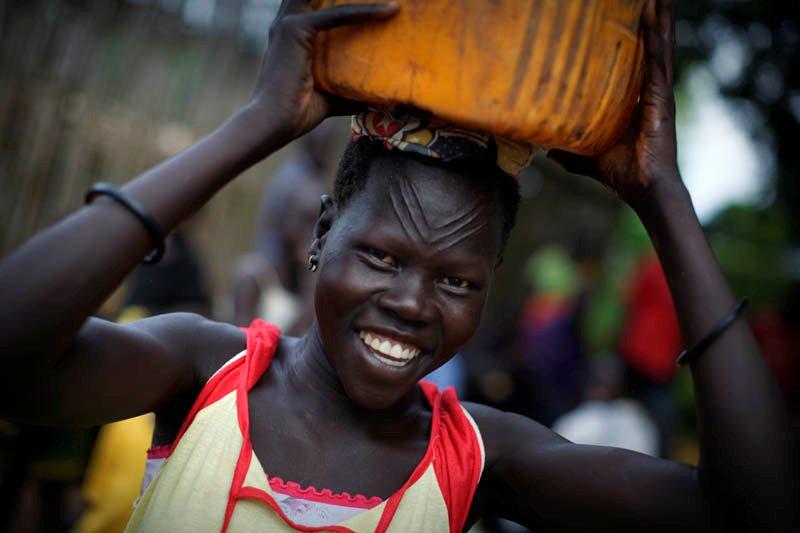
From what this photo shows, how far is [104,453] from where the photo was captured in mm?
3816

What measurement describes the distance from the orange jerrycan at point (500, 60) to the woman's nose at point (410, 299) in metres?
0.38

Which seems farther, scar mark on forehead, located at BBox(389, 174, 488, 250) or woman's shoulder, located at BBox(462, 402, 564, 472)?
woman's shoulder, located at BBox(462, 402, 564, 472)

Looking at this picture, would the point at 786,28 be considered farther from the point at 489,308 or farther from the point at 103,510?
the point at 103,510

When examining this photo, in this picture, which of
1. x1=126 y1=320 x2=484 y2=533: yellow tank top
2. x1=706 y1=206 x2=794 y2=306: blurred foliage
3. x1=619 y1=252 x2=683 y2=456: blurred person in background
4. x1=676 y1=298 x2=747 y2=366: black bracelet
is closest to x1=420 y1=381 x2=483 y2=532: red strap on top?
x1=126 y1=320 x2=484 y2=533: yellow tank top

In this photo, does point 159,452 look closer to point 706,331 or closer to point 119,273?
point 119,273

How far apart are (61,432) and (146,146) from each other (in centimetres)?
240

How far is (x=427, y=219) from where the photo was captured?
1.79 metres

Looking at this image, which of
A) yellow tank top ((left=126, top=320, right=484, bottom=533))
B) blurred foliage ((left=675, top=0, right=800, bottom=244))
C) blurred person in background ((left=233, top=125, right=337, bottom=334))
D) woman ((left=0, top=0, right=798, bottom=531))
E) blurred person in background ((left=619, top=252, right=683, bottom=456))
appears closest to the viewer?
woman ((left=0, top=0, right=798, bottom=531))

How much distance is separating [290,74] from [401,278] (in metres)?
0.49

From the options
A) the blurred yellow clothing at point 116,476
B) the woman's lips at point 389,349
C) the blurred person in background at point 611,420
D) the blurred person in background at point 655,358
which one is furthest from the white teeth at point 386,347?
the blurred person in background at point 655,358

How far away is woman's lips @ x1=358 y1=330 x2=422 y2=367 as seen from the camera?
71.3 inches

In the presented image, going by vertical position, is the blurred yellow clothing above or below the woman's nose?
below

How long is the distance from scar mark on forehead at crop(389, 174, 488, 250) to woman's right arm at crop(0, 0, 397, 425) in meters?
0.24

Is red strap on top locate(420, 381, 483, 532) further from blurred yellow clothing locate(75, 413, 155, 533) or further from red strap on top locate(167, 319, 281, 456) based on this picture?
blurred yellow clothing locate(75, 413, 155, 533)
